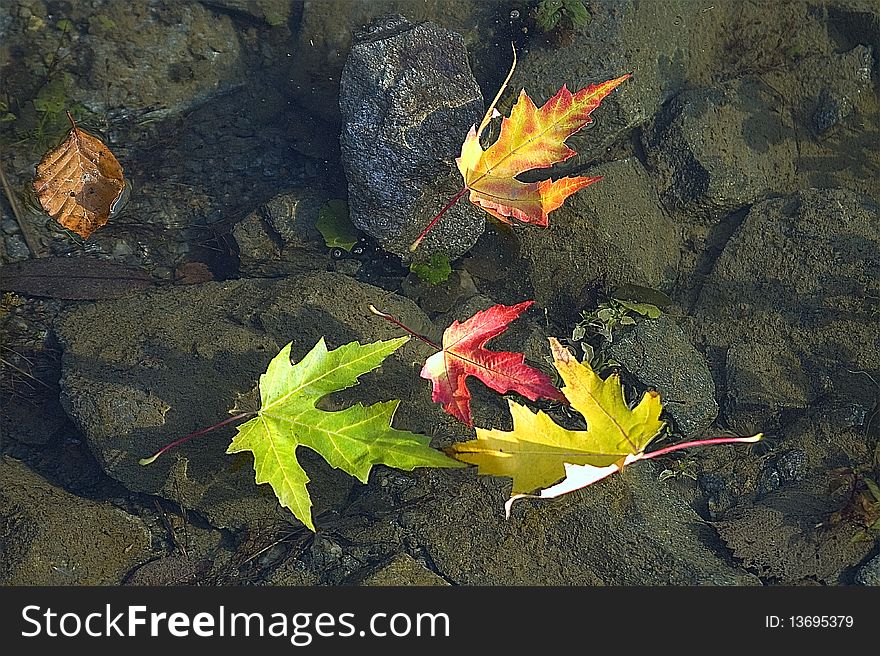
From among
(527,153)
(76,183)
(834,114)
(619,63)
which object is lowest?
(76,183)

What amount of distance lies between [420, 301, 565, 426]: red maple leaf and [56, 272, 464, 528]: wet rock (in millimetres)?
326

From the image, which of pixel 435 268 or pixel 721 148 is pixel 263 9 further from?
pixel 721 148

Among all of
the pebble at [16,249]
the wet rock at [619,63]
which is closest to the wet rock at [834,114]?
the wet rock at [619,63]

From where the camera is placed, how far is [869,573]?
2488mm

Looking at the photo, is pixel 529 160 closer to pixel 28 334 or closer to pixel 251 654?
pixel 251 654

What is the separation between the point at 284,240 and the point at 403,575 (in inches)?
67.4

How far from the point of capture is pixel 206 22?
3.67m

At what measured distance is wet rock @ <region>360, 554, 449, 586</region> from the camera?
2.35 metres

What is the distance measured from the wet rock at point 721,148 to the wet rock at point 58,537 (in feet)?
9.47

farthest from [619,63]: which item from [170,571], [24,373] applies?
[24,373]

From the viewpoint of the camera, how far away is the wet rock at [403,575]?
235 centimetres

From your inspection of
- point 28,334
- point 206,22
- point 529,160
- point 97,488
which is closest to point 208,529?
point 97,488

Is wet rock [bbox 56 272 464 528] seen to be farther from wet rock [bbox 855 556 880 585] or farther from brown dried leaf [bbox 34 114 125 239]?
wet rock [bbox 855 556 880 585]

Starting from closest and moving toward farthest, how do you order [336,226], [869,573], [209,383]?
[869,573]
[209,383]
[336,226]
